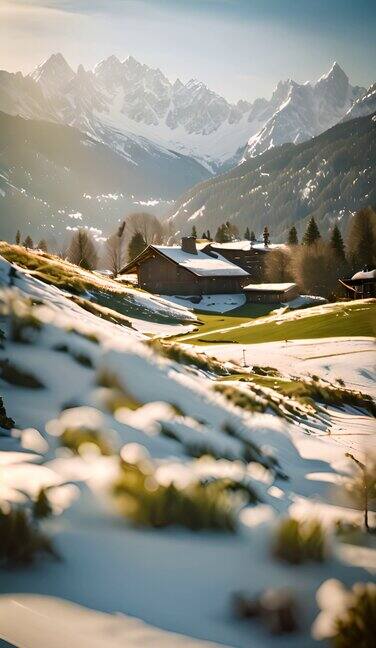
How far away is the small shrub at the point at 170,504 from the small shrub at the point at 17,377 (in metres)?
1.76

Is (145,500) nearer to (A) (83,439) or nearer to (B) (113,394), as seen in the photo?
(A) (83,439)

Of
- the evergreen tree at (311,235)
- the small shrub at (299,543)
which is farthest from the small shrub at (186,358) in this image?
the evergreen tree at (311,235)

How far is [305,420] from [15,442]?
7817 millimetres

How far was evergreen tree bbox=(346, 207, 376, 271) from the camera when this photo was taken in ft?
330

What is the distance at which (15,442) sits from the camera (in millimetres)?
4293

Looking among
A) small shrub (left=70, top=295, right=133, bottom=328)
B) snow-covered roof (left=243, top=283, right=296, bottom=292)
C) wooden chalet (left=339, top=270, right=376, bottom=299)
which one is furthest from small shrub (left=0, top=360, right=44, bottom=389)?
snow-covered roof (left=243, top=283, right=296, bottom=292)

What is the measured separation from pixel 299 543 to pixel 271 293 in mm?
77668

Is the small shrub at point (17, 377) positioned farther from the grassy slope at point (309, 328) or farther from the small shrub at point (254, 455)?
the grassy slope at point (309, 328)

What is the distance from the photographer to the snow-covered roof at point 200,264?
82812 mm

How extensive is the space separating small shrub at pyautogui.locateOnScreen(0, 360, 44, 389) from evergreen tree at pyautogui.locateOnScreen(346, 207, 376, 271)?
9920cm

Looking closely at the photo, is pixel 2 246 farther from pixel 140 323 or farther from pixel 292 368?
pixel 292 368

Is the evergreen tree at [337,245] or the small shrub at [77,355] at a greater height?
the evergreen tree at [337,245]

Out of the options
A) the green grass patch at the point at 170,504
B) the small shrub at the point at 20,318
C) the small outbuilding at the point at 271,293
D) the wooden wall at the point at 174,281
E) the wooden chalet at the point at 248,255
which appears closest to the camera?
the green grass patch at the point at 170,504

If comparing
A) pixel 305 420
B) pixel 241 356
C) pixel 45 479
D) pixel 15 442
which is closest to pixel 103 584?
pixel 45 479
